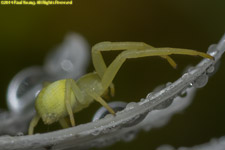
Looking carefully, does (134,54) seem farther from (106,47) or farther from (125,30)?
(125,30)

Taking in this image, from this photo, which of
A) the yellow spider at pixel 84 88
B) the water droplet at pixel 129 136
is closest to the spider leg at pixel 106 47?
the yellow spider at pixel 84 88

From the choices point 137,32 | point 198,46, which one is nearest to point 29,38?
point 137,32

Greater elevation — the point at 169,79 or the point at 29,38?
the point at 29,38

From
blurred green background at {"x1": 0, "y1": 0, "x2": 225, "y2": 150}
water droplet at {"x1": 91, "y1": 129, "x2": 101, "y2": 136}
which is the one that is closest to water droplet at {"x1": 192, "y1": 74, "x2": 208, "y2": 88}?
water droplet at {"x1": 91, "y1": 129, "x2": 101, "y2": 136}

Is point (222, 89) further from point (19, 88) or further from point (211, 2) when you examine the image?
point (19, 88)

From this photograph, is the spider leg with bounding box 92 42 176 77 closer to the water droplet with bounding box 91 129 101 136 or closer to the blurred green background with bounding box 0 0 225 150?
the blurred green background with bounding box 0 0 225 150
